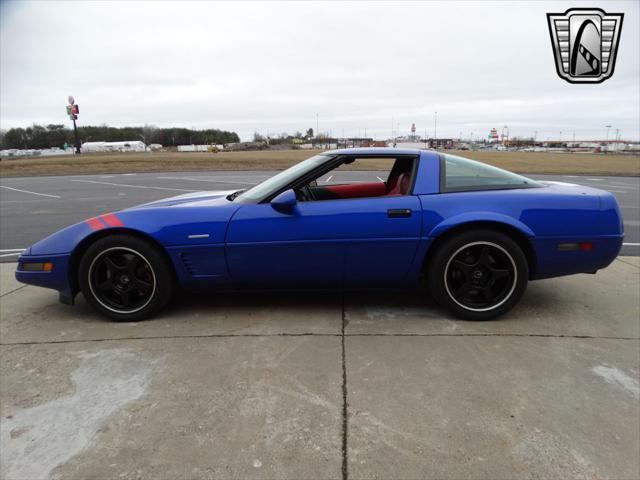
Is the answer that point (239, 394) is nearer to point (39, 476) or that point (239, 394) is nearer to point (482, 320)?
point (39, 476)

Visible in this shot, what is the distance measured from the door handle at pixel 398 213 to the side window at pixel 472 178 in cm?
33

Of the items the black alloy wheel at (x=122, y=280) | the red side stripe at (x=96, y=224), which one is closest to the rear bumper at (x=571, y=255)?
the black alloy wheel at (x=122, y=280)

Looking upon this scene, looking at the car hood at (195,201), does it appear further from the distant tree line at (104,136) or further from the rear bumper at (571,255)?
the distant tree line at (104,136)

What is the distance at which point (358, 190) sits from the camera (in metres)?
4.21

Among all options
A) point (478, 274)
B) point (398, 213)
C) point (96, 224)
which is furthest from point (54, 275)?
point (478, 274)

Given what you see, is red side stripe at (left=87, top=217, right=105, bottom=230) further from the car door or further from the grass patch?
the grass patch

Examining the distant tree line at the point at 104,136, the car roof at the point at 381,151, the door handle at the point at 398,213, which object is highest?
the distant tree line at the point at 104,136

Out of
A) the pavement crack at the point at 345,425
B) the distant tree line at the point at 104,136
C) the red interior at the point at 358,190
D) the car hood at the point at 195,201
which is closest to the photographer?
the pavement crack at the point at 345,425

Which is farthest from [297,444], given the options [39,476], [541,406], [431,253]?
[431,253]

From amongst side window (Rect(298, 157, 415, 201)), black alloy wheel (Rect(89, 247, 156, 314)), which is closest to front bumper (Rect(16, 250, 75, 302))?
black alloy wheel (Rect(89, 247, 156, 314))

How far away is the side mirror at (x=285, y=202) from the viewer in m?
2.93

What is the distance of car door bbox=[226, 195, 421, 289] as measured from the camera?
300 centimetres

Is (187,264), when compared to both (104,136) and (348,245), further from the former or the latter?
(104,136)

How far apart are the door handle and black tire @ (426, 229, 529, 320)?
340 mm
